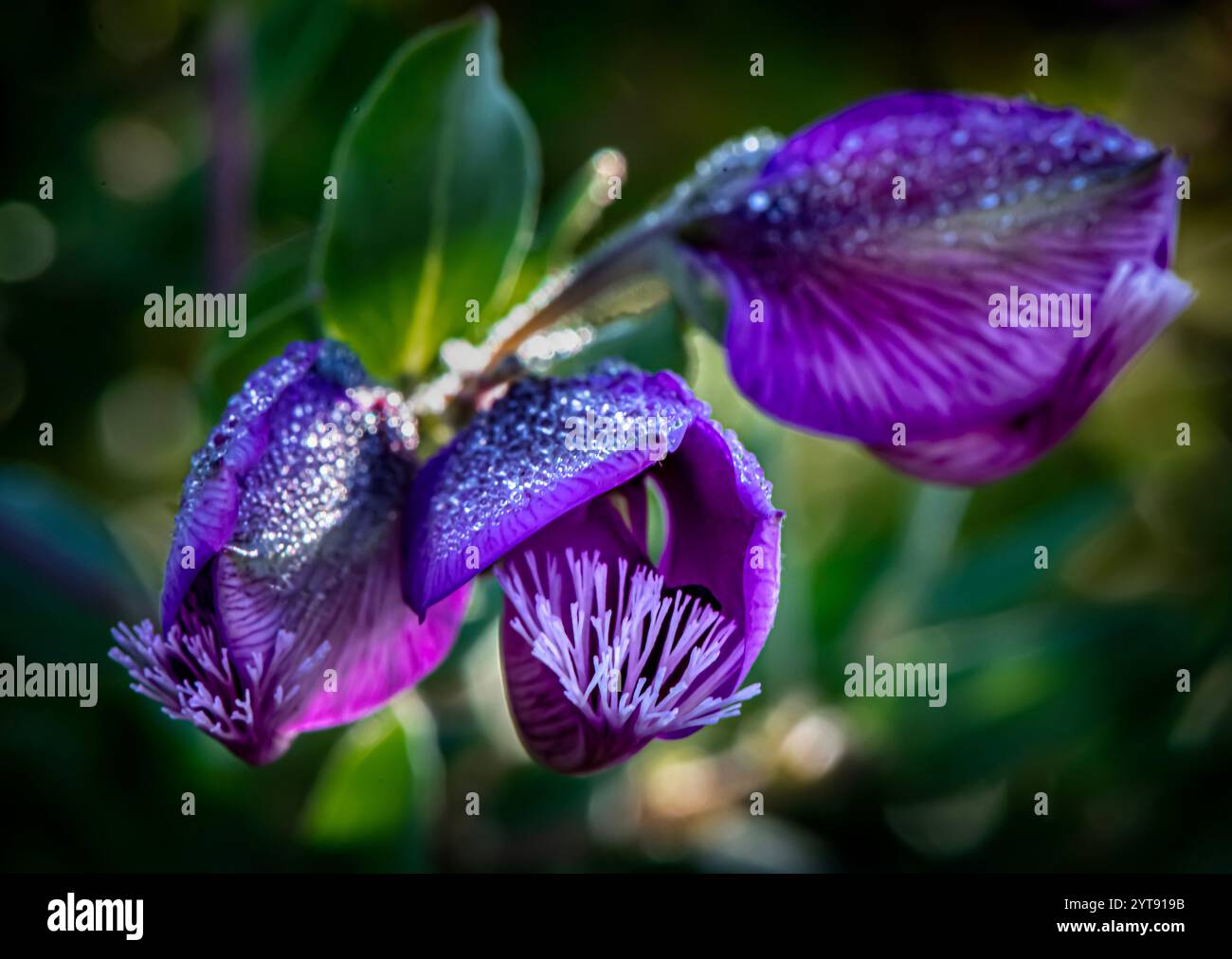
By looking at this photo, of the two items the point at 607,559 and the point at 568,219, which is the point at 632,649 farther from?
the point at 568,219

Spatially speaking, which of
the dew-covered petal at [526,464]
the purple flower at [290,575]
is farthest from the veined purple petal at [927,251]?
the purple flower at [290,575]

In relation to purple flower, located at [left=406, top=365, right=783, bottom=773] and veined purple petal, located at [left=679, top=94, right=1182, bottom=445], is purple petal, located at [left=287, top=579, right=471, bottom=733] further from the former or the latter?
veined purple petal, located at [left=679, top=94, right=1182, bottom=445]

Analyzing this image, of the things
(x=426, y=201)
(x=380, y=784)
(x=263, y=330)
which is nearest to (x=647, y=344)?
(x=426, y=201)

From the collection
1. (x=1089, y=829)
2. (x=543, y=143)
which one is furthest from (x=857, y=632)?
(x=543, y=143)

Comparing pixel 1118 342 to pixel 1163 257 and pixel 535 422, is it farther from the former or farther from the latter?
pixel 535 422

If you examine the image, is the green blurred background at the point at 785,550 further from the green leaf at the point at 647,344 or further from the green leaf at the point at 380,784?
the green leaf at the point at 647,344
